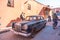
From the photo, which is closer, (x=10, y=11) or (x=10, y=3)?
(x=10, y=11)

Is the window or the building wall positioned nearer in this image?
the building wall


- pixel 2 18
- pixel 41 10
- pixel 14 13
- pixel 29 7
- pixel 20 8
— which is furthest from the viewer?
pixel 41 10

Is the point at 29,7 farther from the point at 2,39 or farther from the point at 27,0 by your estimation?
the point at 2,39

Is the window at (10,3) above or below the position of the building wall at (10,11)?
above

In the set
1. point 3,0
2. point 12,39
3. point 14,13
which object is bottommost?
point 12,39

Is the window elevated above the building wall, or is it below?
above

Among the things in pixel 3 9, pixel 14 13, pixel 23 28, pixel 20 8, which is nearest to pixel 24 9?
pixel 20 8

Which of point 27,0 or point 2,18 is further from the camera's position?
point 27,0

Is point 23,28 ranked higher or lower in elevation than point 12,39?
higher

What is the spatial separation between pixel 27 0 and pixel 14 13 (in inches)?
138

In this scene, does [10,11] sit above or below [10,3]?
below

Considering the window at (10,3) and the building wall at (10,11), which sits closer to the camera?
the building wall at (10,11)

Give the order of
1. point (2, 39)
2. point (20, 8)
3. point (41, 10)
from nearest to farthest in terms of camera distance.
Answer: point (2, 39) → point (20, 8) → point (41, 10)

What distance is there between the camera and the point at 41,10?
19.8 meters
